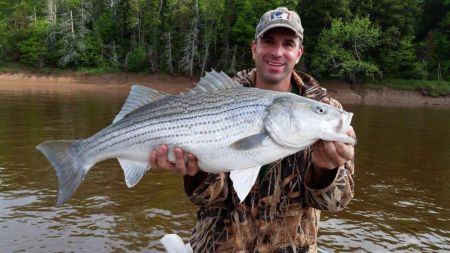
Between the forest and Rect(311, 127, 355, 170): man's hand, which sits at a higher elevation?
the forest

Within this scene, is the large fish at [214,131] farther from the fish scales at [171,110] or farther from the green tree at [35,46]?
the green tree at [35,46]

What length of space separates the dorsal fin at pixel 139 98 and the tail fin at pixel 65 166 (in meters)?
0.56

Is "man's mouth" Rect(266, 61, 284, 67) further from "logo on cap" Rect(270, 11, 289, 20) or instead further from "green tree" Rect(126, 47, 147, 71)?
"green tree" Rect(126, 47, 147, 71)

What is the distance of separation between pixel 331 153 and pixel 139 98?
1820 mm

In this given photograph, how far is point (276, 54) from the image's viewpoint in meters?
4.06

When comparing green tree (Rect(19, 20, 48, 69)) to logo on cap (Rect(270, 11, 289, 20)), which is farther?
green tree (Rect(19, 20, 48, 69))

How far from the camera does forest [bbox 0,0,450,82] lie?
46188 millimetres

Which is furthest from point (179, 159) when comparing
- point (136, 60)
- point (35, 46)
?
point (35, 46)

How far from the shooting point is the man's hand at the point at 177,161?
11.6 ft

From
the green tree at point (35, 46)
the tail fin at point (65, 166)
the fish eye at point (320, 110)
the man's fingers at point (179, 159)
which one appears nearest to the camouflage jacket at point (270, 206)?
the man's fingers at point (179, 159)

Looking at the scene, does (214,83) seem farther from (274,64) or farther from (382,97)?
(382,97)

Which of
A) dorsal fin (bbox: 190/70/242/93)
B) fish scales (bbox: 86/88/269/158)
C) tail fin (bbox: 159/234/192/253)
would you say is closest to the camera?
fish scales (bbox: 86/88/269/158)

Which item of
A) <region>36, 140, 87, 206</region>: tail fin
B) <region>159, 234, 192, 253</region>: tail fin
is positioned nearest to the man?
<region>36, 140, 87, 206</region>: tail fin

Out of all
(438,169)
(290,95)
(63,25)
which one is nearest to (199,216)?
(290,95)
